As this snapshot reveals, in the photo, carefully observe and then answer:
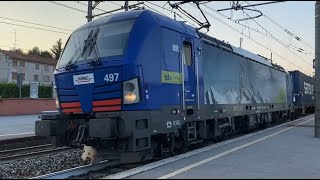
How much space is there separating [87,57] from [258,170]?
4334 millimetres

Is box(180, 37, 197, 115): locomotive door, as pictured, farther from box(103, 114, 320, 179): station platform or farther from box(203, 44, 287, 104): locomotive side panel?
box(103, 114, 320, 179): station platform

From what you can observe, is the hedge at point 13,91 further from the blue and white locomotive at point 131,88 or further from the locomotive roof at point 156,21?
the blue and white locomotive at point 131,88

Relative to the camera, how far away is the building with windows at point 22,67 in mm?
74250

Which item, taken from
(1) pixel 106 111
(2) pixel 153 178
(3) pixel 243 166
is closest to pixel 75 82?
(1) pixel 106 111

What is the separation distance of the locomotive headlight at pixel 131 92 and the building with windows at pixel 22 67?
215 ft

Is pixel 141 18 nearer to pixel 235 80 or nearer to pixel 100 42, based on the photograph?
pixel 100 42

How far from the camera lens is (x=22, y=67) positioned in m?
76.3

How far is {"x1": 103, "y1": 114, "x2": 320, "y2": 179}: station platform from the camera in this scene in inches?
317

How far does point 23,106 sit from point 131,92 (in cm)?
2705

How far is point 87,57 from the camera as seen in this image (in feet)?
31.6

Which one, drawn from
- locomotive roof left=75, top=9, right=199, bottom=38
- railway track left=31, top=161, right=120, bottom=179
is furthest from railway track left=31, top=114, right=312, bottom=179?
locomotive roof left=75, top=9, right=199, bottom=38

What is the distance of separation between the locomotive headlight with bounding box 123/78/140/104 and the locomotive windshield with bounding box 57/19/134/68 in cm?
70

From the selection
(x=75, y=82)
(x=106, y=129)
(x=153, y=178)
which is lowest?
(x=153, y=178)

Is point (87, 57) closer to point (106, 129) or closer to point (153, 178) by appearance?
point (106, 129)
